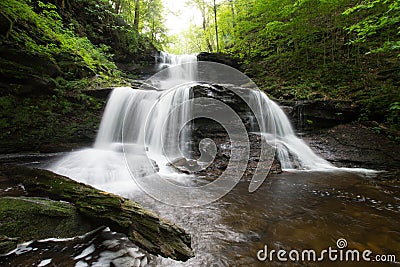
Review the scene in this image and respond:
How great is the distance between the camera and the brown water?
2002 mm

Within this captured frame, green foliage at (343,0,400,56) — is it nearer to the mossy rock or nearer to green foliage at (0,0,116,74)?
the mossy rock

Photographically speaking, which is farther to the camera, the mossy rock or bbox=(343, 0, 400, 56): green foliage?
bbox=(343, 0, 400, 56): green foliage

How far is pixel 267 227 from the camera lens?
269 centimetres

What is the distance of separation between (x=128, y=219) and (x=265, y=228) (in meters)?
1.72

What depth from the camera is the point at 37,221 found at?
2191 millimetres

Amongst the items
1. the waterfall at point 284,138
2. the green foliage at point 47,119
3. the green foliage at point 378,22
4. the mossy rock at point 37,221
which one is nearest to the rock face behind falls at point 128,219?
the mossy rock at point 37,221

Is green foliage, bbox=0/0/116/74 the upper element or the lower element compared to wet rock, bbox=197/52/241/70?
lower

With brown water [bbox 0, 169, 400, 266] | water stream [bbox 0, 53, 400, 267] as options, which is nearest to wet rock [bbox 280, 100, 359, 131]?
water stream [bbox 0, 53, 400, 267]

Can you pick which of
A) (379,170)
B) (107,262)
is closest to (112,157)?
(107,262)

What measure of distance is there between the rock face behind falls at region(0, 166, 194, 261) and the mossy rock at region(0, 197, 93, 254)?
0.12 metres

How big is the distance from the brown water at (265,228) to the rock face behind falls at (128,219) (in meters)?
0.14

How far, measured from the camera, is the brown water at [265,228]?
2.00 meters

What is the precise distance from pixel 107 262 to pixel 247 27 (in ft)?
36.8

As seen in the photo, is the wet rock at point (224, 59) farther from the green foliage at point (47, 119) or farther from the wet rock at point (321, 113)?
the green foliage at point (47, 119)
